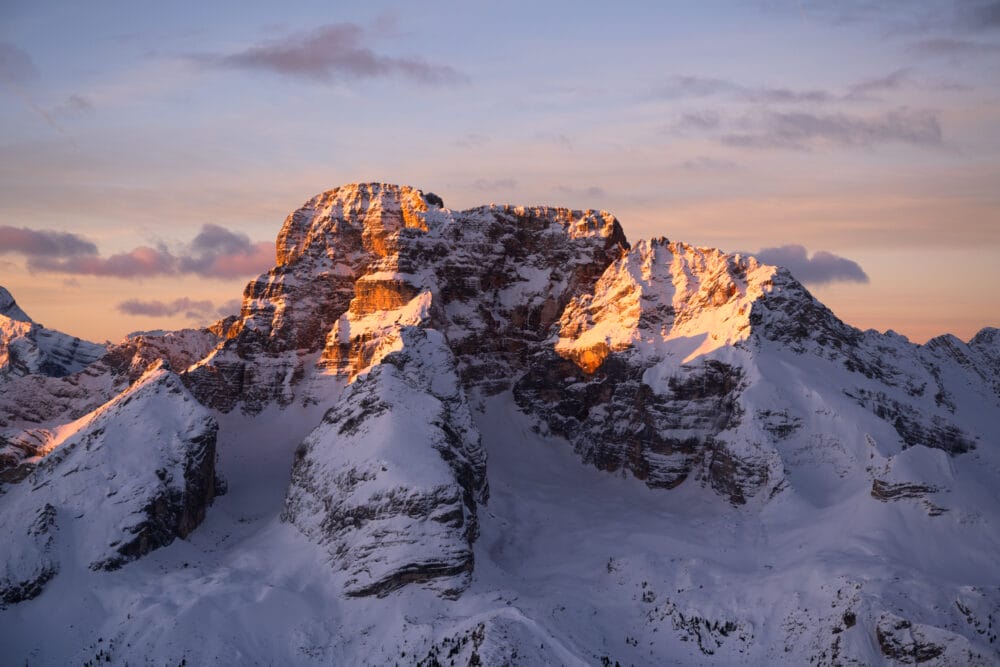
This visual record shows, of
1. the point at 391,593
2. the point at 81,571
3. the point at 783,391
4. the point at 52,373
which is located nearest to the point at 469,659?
the point at 391,593

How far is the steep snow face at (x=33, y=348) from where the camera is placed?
542ft

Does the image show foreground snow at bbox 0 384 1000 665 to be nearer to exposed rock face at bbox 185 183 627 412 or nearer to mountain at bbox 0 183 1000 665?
mountain at bbox 0 183 1000 665

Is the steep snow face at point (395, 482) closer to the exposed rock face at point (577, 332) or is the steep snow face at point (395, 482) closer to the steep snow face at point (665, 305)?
the exposed rock face at point (577, 332)

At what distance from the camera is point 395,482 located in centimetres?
10462

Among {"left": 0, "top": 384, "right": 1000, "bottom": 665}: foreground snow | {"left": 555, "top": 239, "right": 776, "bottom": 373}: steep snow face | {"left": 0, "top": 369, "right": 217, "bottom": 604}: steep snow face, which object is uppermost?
{"left": 555, "top": 239, "right": 776, "bottom": 373}: steep snow face

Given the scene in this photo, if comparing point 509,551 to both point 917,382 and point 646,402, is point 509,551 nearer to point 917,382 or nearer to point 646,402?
point 646,402

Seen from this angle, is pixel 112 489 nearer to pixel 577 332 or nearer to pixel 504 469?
pixel 504 469

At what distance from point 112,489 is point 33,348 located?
6830cm

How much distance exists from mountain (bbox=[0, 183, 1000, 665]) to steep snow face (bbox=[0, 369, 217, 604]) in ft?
0.88

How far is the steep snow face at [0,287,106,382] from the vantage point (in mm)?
165125

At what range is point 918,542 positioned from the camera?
10381 centimetres

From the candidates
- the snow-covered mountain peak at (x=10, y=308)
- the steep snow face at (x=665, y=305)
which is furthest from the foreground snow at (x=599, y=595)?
the snow-covered mountain peak at (x=10, y=308)

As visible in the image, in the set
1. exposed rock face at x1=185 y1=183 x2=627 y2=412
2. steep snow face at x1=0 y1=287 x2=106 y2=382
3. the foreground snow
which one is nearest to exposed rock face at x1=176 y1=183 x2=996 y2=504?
exposed rock face at x1=185 y1=183 x2=627 y2=412

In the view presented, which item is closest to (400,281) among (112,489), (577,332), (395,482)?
(577,332)
